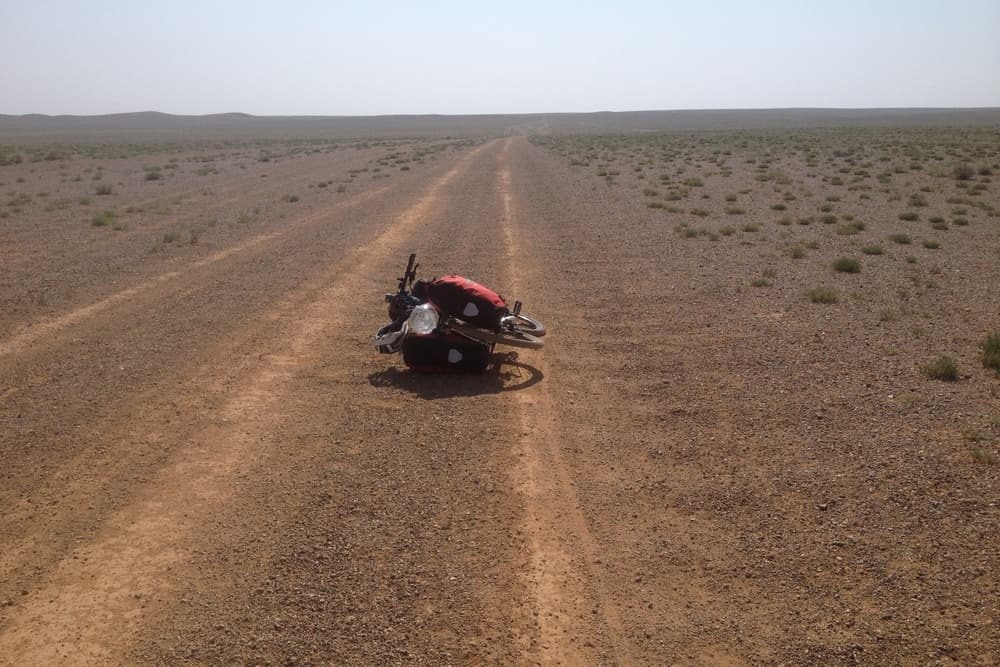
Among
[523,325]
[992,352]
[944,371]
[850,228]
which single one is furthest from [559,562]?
[850,228]

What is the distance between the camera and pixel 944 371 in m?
7.11

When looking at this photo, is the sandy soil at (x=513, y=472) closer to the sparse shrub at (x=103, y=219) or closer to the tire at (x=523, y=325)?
the tire at (x=523, y=325)

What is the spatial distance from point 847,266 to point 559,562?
32.6 ft

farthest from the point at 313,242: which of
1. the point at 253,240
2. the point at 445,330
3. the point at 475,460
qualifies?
the point at 475,460

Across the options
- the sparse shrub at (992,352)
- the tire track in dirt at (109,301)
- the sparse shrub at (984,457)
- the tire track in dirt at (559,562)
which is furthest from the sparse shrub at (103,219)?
the sparse shrub at (984,457)

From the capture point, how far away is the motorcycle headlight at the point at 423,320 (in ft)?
24.4

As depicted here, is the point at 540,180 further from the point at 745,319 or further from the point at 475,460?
the point at 475,460

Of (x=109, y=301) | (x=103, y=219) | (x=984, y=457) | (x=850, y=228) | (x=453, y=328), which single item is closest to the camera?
(x=984, y=457)

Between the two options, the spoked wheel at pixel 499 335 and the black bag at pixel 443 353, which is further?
the spoked wheel at pixel 499 335

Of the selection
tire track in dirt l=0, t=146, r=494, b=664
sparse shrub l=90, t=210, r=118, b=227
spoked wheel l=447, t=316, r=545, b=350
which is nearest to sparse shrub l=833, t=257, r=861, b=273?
spoked wheel l=447, t=316, r=545, b=350

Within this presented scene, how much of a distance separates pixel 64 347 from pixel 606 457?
20.8 ft

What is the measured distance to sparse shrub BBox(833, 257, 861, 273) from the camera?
40.9 feet

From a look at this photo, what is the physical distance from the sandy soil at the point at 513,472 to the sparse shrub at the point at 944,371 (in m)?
0.10

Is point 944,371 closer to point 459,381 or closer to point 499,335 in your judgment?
point 499,335
